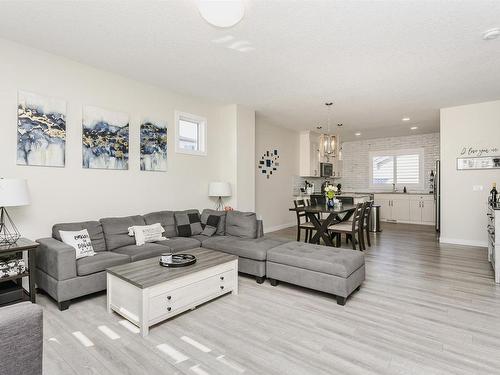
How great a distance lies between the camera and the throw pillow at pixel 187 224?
4.25 meters

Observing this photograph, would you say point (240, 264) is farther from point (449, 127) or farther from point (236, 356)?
point (449, 127)

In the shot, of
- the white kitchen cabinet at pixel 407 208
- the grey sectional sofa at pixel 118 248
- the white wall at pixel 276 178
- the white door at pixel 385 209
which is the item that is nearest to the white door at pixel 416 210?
the white kitchen cabinet at pixel 407 208

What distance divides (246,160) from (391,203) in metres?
5.50

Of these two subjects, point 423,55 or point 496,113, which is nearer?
point 423,55

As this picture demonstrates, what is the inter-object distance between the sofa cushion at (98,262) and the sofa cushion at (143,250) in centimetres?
10

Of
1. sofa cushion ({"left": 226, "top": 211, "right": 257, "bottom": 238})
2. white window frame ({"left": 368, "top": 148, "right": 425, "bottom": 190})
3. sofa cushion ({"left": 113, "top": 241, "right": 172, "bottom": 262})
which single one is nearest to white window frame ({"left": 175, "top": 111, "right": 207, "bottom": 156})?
sofa cushion ({"left": 226, "top": 211, "right": 257, "bottom": 238})

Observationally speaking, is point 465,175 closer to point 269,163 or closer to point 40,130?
point 269,163

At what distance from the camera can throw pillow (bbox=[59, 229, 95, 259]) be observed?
2990 mm

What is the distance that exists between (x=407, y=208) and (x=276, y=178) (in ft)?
14.1

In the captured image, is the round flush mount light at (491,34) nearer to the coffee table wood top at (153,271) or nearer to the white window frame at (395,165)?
the coffee table wood top at (153,271)

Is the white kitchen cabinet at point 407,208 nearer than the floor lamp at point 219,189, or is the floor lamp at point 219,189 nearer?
the floor lamp at point 219,189

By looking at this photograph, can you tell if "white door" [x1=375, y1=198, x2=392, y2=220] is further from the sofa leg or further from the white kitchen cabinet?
the sofa leg

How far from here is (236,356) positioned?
197 centimetres

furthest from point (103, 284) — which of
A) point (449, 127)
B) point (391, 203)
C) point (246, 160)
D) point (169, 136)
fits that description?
point (391, 203)
